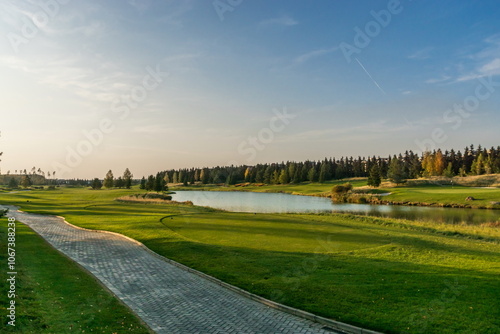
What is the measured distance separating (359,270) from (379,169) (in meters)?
99.4

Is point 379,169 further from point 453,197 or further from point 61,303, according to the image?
point 61,303

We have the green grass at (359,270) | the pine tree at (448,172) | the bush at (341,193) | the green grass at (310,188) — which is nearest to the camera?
the green grass at (359,270)

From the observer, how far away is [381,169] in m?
126

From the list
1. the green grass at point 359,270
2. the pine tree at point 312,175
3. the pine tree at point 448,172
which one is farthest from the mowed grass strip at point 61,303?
the pine tree at point 312,175

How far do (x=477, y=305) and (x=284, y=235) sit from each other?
13383mm

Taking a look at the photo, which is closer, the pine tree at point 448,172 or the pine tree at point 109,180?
the pine tree at point 448,172

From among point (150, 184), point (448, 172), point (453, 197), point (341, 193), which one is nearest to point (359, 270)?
point (453, 197)

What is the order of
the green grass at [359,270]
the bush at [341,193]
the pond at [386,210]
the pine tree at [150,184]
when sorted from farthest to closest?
the pine tree at [150,184] → the bush at [341,193] → the pond at [386,210] → the green grass at [359,270]

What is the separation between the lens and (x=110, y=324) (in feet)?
27.5

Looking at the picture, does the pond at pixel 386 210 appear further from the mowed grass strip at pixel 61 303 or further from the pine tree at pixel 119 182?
the pine tree at pixel 119 182

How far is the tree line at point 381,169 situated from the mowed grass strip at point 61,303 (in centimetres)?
8592

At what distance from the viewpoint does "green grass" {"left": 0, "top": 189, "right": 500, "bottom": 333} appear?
29.6ft

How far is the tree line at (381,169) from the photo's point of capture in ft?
346

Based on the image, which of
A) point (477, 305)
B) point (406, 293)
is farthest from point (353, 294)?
point (477, 305)
